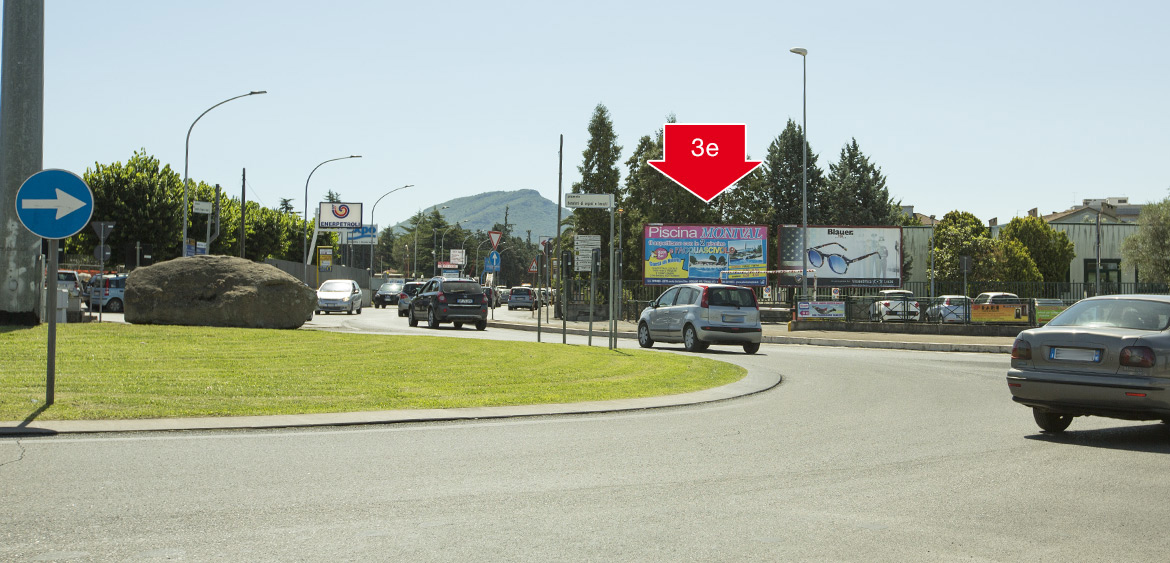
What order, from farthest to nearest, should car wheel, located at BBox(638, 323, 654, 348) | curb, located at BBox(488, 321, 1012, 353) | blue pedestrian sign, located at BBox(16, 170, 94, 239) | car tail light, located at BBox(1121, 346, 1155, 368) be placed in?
curb, located at BBox(488, 321, 1012, 353) < car wheel, located at BBox(638, 323, 654, 348) < blue pedestrian sign, located at BBox(16, 170, 94, 239) < car tail light, located at BBox(1121, 346, 1155, 368)

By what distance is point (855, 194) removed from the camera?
3364 inches

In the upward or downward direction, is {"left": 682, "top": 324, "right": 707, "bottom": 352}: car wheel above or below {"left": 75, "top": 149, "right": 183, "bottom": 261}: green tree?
below

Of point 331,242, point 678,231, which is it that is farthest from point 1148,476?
point 331,242

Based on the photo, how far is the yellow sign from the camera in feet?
117

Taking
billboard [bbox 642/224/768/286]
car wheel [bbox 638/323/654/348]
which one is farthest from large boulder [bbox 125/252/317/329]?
billboard [bbox 642/224/768/286]

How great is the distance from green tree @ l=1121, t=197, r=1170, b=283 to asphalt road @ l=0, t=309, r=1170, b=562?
7230 cm

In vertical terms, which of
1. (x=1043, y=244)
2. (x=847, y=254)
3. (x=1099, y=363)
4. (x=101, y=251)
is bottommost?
(x=1099, y=363)

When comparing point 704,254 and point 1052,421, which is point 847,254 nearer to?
point 704,254

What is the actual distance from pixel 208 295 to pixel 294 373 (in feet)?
29.7

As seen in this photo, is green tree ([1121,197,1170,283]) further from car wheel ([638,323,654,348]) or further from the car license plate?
the car license plate

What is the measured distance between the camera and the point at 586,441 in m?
9.21

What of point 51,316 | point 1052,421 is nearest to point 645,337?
point 1052,421

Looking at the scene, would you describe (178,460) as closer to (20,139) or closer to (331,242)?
(20,139)

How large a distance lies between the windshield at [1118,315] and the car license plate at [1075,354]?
0.45m
